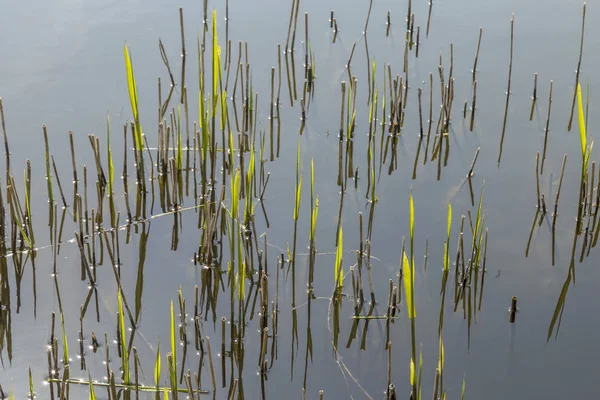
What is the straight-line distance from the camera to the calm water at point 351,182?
2.22 meters

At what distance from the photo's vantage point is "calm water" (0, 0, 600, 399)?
2.22m

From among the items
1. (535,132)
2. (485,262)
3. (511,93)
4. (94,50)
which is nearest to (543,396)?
(485,262)

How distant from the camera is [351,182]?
2998mm

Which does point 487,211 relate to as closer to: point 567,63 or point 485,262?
point 485,262

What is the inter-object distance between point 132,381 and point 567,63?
2.56 metres

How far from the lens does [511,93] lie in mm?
3445

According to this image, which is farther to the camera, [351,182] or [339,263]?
[351,182]

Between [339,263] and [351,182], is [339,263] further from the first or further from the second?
[351,182]

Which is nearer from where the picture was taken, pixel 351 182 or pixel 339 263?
pixel 339 263

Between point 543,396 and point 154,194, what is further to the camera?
point 154,194

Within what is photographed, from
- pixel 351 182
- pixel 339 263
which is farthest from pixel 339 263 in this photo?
pixel 351 182

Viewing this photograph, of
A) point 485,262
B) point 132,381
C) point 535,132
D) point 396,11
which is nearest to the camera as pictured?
point 132,381

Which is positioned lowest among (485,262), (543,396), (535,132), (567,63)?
(543,396)

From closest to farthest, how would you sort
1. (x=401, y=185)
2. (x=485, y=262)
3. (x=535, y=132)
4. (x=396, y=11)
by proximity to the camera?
(x=485, y=262)
(x=401, y=185)
(x=535, y=132)
(x=396, y=11)
